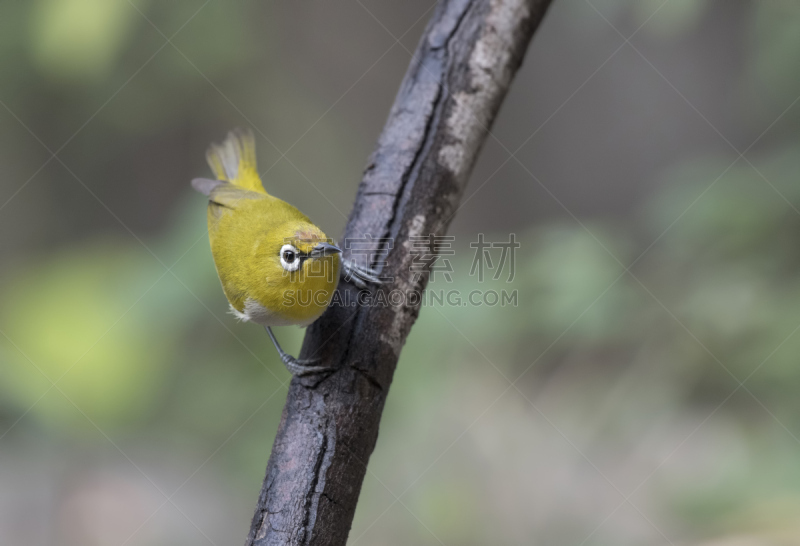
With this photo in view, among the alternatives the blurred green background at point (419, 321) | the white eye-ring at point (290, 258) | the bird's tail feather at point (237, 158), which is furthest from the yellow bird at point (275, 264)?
the blurred green background at point (419, 321)

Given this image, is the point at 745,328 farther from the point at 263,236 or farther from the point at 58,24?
the point at 58,24

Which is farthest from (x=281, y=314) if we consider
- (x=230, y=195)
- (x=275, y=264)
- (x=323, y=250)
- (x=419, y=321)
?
(x=419, y=321)

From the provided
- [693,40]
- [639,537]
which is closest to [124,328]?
[639,537]

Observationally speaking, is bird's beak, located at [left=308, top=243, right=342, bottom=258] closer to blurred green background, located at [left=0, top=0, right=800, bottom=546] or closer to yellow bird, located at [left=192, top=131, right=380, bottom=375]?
yellow bird, located at [left=192, top=131, right=380, bottom=375]

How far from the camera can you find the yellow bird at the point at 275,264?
1.85 metres

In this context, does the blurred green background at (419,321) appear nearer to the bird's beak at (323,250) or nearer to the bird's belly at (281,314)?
the bird's belly at (281,314)

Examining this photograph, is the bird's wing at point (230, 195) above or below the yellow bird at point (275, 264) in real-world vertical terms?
above

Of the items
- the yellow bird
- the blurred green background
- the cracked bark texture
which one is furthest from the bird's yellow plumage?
the blurred green background

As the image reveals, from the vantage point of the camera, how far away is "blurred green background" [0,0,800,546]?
288cm

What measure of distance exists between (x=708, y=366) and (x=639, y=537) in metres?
1.08

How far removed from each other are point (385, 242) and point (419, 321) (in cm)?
110

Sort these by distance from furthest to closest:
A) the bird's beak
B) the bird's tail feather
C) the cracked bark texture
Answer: the bird's tail feather
the bird's beak
the cracked bark texture

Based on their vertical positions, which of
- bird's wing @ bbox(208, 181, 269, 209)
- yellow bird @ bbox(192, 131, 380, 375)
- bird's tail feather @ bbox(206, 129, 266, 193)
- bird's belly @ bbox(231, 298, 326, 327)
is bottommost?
bird's belly @ bbox(231, 298, 326, 327)

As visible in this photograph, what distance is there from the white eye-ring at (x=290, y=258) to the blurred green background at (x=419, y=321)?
919mm
